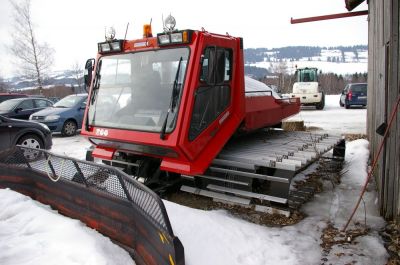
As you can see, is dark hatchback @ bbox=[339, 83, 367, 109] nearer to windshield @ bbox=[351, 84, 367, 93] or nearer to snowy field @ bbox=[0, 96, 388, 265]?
windshield @ bbox=[351, 84, 367, 93]

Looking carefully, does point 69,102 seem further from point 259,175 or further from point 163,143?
point 259,175

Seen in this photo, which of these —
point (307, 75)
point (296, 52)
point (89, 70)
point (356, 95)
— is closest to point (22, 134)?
point (89, 70)

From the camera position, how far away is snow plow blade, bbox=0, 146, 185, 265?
328 centimetres

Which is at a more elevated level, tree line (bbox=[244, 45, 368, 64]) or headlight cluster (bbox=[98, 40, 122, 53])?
tree line (bbox=[244, 45, 368, 64])

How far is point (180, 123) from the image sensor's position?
479 cm

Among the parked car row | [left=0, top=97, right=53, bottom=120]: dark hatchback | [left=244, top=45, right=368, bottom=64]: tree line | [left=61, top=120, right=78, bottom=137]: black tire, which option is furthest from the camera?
[left=244, top=45, right=368, bottom=64]: tree line

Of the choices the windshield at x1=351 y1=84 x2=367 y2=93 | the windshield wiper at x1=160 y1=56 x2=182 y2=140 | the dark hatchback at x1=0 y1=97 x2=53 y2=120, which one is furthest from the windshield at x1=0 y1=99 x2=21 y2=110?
the windshield at x1=351 y1=84 x2=367 y2=93

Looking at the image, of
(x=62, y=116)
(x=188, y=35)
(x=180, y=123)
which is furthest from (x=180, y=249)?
(x=62, y=116)

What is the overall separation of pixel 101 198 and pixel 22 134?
19.3 feet

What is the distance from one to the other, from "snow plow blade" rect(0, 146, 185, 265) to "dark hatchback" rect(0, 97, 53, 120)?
8753 mm

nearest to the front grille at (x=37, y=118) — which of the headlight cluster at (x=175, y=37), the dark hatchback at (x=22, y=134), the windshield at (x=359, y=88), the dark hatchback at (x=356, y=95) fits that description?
the dark hatchback at (x=22, y=134)

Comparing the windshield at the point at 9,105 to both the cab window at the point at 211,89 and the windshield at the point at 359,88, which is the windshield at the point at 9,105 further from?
the windshield at the point at 359,88

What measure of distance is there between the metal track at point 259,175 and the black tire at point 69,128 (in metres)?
8.91

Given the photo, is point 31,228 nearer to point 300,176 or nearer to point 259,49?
point 300,176
